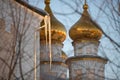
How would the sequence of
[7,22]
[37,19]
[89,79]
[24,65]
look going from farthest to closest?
[89,79] → [37,19] → [24,65] → [7,22]

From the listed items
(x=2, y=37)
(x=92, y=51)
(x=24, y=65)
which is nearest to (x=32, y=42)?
(x=24, y=65)

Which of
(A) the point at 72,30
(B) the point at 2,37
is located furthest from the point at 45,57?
(B) the point at 2,37

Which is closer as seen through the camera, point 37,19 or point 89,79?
point 37,19

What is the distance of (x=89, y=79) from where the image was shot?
18.8 meters

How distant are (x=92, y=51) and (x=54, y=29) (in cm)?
240

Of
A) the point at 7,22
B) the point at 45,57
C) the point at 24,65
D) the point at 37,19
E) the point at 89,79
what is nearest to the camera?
the point at 7,22

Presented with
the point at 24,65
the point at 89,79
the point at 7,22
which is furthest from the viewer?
the point at 89,79

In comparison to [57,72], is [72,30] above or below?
above

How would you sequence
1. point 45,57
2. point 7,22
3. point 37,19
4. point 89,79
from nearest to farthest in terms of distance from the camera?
point 7,22
point 37,19
point 89,79
point 45,57

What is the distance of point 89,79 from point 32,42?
19.7 feet

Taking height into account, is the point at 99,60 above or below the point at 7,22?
below

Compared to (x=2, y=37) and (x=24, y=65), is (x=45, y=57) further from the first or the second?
(x=2, y=37)

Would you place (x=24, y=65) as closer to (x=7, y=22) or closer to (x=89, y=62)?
(x=7, y=22)

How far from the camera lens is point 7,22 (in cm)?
1141
